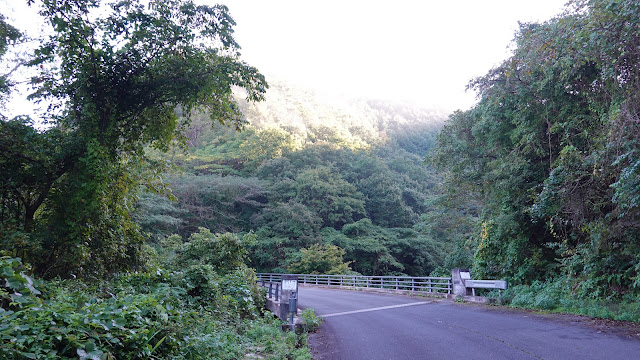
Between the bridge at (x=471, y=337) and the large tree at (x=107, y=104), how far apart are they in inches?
214

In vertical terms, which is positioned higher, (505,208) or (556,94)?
(556,94)

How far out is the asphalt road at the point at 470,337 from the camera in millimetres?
6988

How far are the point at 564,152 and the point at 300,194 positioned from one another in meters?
34.3

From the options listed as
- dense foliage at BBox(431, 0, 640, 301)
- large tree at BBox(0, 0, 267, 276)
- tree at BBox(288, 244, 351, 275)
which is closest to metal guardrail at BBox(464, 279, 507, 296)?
dense foliage at BBox(431, 0, 640, 301)

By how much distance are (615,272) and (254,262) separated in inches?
1370

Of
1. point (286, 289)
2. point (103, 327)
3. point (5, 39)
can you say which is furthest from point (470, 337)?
point (5, 39)

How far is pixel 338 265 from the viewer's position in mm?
36438

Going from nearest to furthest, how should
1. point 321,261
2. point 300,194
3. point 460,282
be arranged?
point 460,282 → point 321,261 → point 300,194

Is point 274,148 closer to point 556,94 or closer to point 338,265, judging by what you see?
point 338,265

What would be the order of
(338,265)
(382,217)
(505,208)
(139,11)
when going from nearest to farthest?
(139,11) → (505,208) → (338,265) → (382,217)

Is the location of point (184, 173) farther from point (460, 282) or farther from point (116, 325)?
point (460, 282)

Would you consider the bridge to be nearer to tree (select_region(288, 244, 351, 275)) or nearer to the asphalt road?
the asphalt road

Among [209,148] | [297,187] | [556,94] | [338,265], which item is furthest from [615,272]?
[209,148]

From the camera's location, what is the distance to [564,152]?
10.9m
